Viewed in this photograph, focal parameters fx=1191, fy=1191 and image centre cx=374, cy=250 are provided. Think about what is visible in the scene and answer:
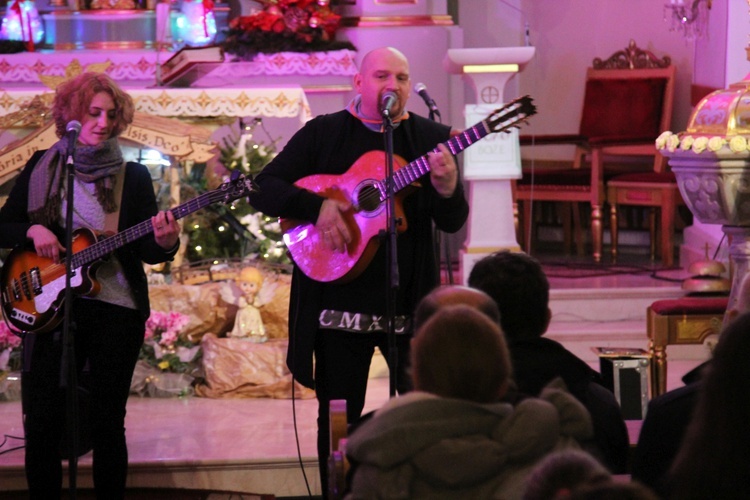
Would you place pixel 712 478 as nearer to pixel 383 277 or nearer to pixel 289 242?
pixel 383 277

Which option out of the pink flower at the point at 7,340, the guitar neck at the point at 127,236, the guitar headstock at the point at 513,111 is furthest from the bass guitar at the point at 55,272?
the pink flower at the point at 7,340

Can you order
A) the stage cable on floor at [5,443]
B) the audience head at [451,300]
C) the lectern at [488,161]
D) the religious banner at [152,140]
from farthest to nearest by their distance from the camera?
1. the lectern at [488,161]
2. the religious banner at [152,140]
3. the stage cable on floor at [5,443]
4. the audience head at [451,300]

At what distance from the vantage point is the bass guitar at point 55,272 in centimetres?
377

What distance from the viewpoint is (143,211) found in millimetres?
3916


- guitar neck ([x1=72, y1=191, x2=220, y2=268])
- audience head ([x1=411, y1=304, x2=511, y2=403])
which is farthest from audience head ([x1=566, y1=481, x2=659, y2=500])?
guitar neck ([x1=72, y1=191, x2=220, y2=268])

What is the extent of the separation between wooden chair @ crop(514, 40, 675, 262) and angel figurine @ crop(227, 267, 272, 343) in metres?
2.73

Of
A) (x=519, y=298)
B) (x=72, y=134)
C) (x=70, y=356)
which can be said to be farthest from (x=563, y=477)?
(x=72, y=134)

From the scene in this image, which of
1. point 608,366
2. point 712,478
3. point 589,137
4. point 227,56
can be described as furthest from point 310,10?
point 712,478

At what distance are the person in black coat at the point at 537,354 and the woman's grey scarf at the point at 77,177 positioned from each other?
5.00ft

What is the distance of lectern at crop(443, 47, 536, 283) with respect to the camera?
6207mm

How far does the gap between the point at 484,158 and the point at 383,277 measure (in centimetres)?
269

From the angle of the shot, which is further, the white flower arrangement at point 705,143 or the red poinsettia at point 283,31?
the red poinsettia at point 283,31

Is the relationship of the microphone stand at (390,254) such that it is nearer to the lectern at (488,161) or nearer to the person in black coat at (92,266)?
the person in black coat at (92,266)

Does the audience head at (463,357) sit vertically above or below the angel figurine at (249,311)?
above
